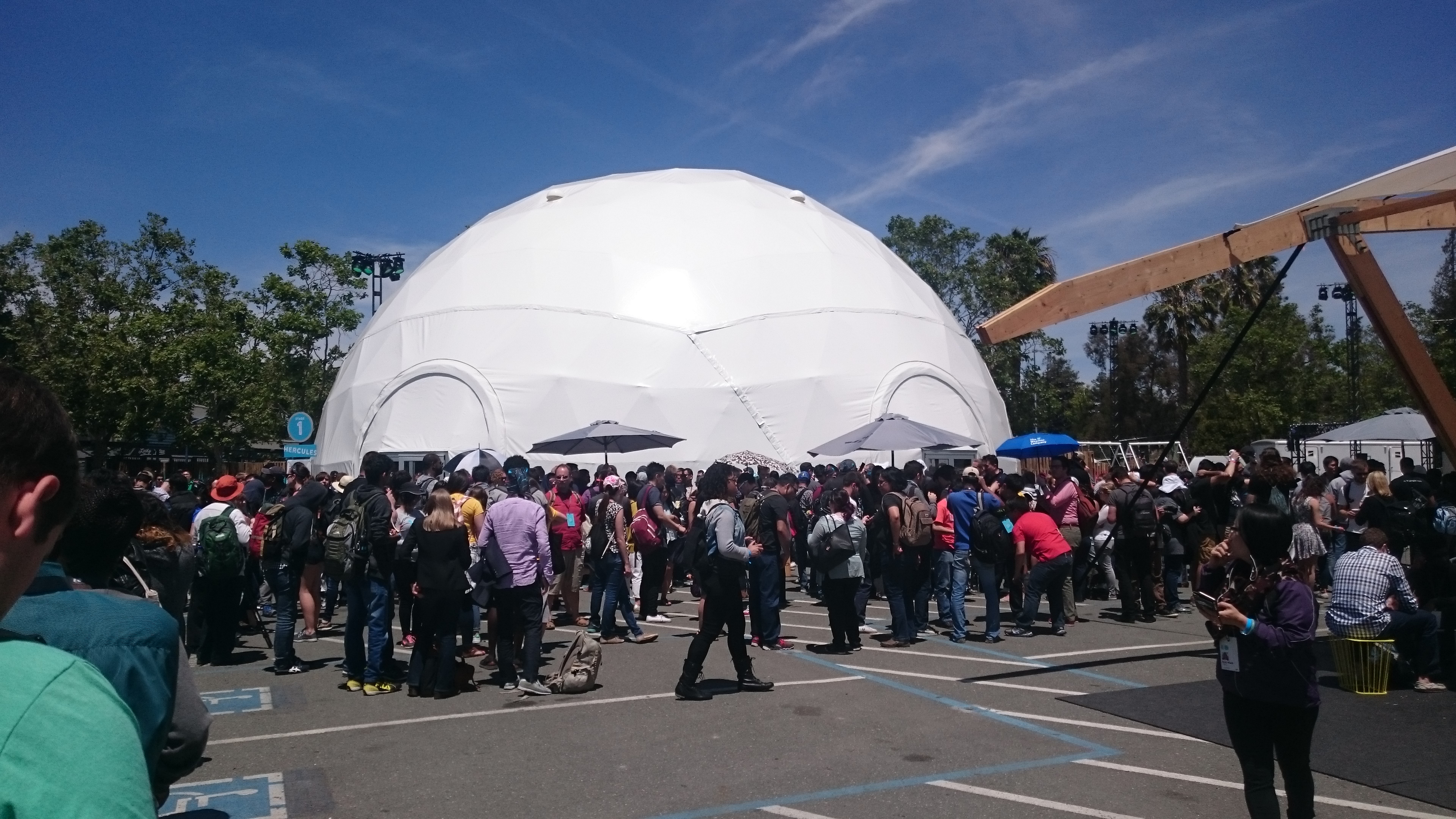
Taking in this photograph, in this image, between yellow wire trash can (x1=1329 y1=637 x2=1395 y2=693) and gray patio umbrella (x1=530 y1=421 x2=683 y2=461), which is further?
gray patio umbrella (x1=530 y1=421 x2=683 y2=461)

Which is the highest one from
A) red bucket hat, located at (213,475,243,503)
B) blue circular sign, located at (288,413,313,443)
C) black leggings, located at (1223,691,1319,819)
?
blue circular sign, located at (288,413,313,443)

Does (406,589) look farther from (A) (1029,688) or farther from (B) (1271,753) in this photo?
(B) (1271,753)

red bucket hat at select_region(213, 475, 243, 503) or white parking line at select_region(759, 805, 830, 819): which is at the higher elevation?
red bucket hat at select_region(213, 475, 243, 503)

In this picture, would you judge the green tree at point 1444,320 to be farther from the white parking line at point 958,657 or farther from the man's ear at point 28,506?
the man's ear at point 28,506

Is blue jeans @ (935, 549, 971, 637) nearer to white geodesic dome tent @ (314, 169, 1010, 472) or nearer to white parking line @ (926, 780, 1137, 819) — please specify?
white parking line @ (926, 780, 1137, 819)

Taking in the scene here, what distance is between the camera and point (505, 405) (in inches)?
911

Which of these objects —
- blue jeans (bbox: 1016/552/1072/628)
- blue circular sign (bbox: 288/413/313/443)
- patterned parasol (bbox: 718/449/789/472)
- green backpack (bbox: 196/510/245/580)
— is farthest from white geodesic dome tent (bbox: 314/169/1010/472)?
green backpack (bbox: 196/510/245/580)

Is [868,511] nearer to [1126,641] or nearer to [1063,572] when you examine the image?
[1063,572]

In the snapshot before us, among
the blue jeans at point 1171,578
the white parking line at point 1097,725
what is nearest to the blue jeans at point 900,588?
the white parking line at point 1097,725

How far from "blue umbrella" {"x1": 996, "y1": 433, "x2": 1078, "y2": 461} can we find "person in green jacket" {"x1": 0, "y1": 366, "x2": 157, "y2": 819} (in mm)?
18887

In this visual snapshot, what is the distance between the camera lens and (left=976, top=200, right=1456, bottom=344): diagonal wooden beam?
7875mm

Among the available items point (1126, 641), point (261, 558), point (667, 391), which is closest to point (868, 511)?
point (1126, 641)

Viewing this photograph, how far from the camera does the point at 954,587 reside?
10820 mm

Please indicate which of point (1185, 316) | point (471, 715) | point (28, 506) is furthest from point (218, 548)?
point (1185, 316)
